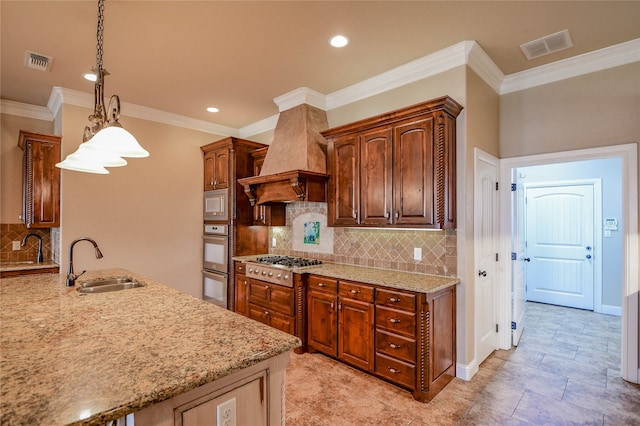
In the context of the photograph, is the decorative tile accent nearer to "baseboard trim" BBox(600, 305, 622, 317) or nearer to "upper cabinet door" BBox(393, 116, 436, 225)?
"upper cabinet door" BBox(393, 116, 436, 225)

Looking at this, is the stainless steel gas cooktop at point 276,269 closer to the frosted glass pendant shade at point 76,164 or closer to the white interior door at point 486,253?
the white interior door at point 486,253

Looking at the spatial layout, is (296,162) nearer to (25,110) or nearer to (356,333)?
(356,333)

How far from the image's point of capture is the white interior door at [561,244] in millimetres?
5168

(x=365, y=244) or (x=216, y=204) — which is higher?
(x=216, y=204)

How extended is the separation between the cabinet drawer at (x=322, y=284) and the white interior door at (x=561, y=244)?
4524mm

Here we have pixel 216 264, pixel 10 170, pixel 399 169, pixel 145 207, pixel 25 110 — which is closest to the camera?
→ pixel 399 169

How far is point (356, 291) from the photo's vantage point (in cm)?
299

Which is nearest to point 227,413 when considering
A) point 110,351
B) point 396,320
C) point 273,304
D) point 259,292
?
point 110,351

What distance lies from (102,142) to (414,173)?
2.40 m

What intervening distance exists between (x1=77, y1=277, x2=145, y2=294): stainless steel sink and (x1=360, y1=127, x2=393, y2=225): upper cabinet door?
214 cm

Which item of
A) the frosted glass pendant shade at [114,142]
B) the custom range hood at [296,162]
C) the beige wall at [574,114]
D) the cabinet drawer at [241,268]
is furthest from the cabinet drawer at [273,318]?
the beige wall at [574,114]

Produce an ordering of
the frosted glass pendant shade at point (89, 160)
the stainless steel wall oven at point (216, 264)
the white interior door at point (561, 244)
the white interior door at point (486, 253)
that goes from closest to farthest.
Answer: the frosted glass pendant shade at point (89, 160)
the white interior door at point (486, 253)
the stainless steel wall oven at point (216, 264)
the white interior door at point (561, 244)

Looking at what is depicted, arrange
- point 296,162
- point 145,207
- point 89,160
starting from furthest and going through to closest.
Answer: point 145,207, point 296,162, point 89,160

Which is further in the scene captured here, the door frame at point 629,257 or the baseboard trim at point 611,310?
the baseboard trim at point 611,310
